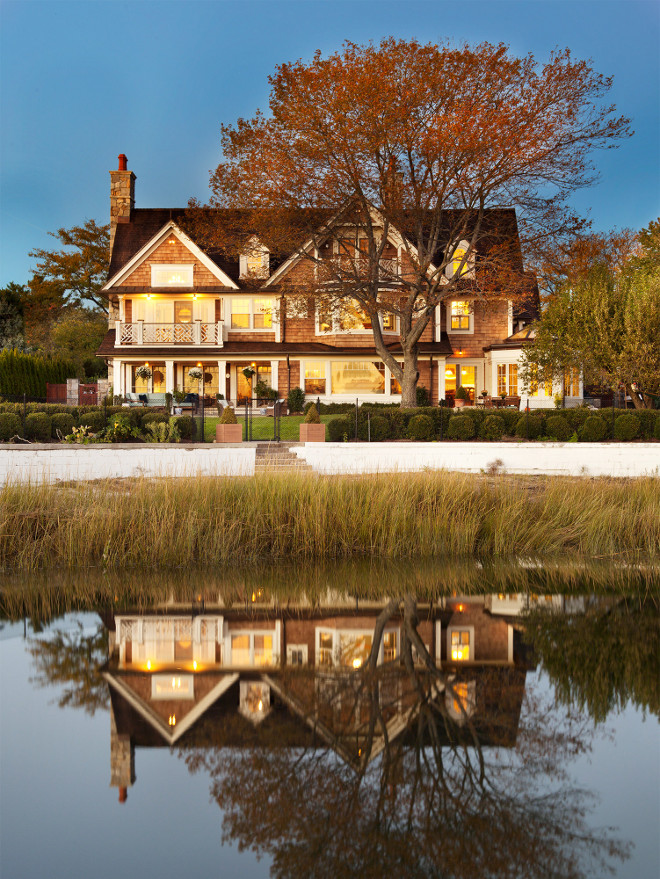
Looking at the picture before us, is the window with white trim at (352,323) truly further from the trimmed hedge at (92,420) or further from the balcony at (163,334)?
the trimmed hedge at (92,420)

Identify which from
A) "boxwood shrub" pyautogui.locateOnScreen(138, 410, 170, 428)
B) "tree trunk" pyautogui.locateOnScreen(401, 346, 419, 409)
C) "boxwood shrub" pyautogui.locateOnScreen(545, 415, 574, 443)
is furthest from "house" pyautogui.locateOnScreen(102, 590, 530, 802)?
"tree trunk" pyautogui.locateOnScreen(401, 346, 419, 409)

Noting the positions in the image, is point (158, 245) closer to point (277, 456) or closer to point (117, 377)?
point (117, 377)

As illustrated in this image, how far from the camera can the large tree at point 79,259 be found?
45.8 metres

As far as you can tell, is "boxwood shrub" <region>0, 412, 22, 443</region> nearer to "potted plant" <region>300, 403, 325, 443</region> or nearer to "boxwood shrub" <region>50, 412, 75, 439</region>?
"boxwood shrub" <region>50, 412, 75, 439</region>

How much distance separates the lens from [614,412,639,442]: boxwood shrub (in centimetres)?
1845

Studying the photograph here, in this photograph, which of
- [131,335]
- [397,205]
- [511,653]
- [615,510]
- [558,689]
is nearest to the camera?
[558,689]

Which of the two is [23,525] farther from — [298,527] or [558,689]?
[558,689]

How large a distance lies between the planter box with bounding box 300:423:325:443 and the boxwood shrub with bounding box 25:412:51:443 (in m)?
6.14

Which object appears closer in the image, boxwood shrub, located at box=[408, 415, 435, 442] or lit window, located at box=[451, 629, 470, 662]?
lit window, located at box=[451, 629, 470, 662]

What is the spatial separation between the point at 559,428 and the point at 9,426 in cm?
1343

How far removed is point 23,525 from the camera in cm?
979

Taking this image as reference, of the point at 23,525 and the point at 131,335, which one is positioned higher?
the point at 131,335

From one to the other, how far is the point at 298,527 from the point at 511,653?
416 cm

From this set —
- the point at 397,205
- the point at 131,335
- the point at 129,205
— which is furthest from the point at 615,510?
the point at 129,205
